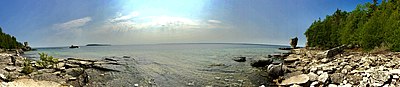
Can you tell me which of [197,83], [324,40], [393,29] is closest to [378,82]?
[197,83]

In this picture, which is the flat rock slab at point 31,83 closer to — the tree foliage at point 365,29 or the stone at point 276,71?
the stone at point 276,71

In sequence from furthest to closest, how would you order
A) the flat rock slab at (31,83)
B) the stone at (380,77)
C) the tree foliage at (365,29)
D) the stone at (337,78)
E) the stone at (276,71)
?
the tree foliage at (365,29), the stone at (276,71), the stone at (337,78), the flat rock slab at (31,83), the stone at (380,77)

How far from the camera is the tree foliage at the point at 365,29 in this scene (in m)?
31.8

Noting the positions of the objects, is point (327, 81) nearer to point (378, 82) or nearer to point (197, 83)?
point (378, 82)

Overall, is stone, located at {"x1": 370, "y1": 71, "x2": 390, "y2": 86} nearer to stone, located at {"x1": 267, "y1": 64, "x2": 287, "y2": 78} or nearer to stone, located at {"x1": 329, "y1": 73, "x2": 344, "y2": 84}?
stone, located at {"x1": 329, "y1": 73, "x2": 344, "y2": 84}

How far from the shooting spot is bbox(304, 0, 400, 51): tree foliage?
31833 mm

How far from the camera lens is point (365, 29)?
39.9 meters

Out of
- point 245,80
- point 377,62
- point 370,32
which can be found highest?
point 370,32

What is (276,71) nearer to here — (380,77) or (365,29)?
(380,77)

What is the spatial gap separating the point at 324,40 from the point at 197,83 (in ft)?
216

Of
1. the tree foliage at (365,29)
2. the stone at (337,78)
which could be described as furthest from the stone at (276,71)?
the tree foliage at (365,29)

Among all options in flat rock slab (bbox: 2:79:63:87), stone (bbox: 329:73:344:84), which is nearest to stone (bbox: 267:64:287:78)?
stone (bbox: 329:73:344:84)

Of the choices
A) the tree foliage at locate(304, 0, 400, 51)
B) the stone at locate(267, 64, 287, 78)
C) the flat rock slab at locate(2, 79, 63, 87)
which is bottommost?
the stone at locate(267, 64, 287, 78)

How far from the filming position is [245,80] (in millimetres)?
17203
